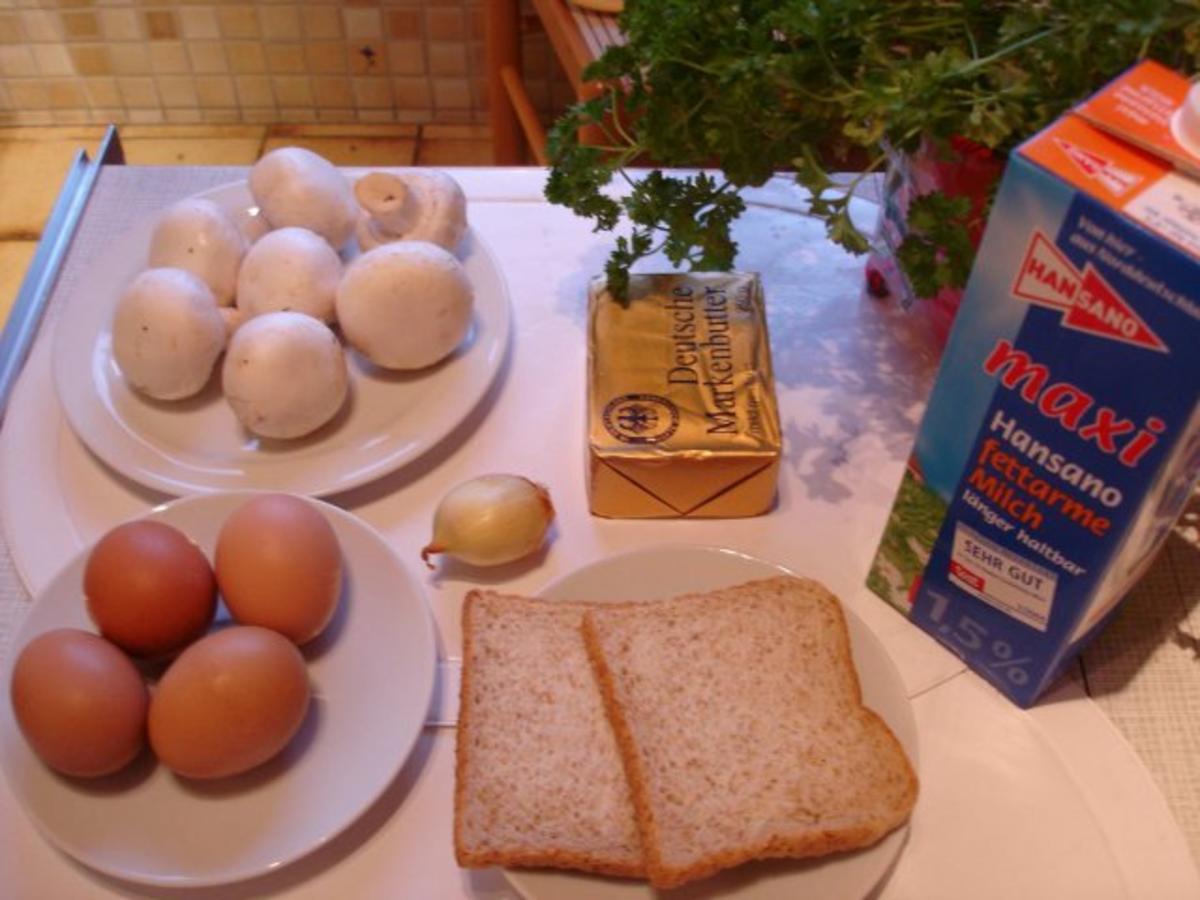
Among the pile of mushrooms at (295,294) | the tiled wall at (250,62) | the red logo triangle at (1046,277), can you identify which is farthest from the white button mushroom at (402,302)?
the tiled wall at (250,62)

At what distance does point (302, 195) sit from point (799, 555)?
57cm

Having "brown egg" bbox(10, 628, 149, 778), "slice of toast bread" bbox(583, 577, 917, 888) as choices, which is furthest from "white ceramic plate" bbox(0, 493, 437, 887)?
"slice of toast bread" bbox(583, 577, 917, 888)

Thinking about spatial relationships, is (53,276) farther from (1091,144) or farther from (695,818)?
(1091,144)

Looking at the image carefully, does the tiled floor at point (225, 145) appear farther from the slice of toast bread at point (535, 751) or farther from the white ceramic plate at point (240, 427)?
the slice of toast bread at point (535, 751)

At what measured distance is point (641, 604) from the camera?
2.76ft

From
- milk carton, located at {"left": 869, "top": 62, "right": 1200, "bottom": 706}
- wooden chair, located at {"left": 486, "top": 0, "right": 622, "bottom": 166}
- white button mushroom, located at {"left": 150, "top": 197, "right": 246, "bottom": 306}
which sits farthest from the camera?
wooden chair, located at {"left": 486, "top": 0, "right": 622, "bottom": 166}

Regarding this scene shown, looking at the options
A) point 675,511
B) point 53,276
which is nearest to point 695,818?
point 675,511

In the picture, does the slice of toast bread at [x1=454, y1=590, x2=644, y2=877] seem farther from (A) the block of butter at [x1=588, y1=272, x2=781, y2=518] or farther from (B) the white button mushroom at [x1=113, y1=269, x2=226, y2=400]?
(B) the white button mushroom at [x1=113, y1=269, x2=226, y2=400]

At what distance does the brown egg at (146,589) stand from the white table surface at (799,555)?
0.51 feet

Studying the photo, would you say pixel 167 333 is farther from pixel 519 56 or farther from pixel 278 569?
pixel 519 56

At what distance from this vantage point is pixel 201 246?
1.01 meters

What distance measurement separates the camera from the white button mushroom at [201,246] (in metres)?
1.01

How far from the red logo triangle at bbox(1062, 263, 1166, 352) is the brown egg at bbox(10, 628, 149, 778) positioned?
629 millimetres

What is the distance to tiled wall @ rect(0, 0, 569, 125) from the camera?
88.8 inches
